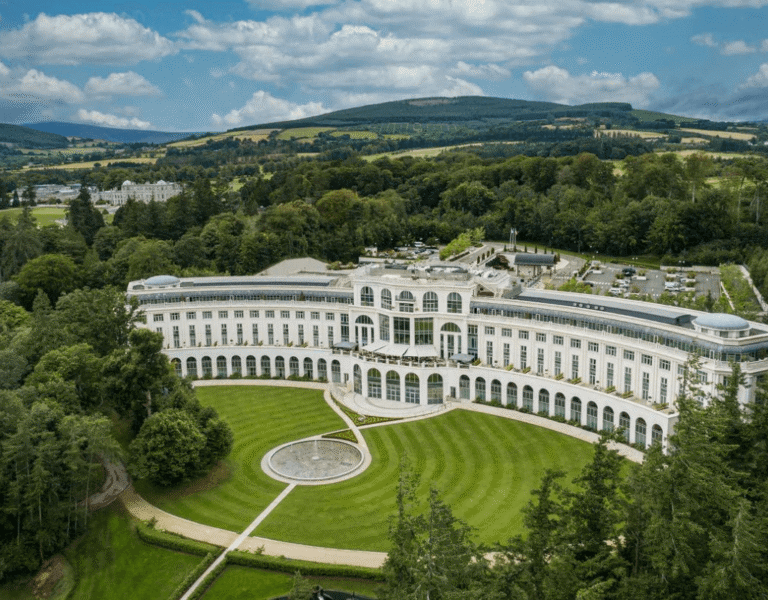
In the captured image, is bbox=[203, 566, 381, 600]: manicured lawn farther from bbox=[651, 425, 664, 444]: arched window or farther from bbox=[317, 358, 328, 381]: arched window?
bbox=[317, 358, 328, 381]: arched window

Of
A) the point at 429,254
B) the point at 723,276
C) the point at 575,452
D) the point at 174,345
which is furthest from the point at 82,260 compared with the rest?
the point at 723,276

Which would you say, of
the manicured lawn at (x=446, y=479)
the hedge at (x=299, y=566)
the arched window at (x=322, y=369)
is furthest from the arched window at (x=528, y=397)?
the hedge at (x=299, y=566)

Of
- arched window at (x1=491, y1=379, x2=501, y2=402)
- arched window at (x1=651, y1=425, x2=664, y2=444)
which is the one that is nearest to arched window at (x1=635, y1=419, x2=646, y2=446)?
arched window at (x1=651, y1=425, x2=664, y2=444)

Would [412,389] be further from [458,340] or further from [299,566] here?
[299,566]

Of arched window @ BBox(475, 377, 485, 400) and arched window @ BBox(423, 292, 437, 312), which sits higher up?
arched window @ BBox(423, 292, 437, 312)

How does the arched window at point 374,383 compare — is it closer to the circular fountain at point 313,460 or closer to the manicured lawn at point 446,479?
the manicured lawn at point 446,479

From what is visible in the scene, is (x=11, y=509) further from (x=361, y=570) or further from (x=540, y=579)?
(x=540, y=579)
